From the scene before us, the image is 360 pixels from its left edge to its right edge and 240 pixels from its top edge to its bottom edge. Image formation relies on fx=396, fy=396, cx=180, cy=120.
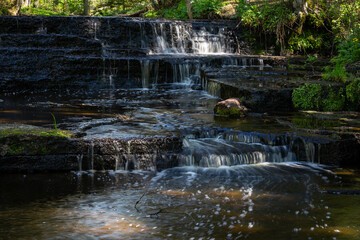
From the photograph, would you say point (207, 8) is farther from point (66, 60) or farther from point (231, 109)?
point (231, 109)

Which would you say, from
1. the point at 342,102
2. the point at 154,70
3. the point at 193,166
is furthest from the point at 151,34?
the point at 193,166

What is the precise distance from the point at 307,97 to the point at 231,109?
1920mm

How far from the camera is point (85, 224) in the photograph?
402 centimetres

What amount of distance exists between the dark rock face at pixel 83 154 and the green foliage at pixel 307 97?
13.2 ft

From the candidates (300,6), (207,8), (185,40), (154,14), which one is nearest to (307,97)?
(300,6)

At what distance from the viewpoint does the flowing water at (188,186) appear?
12.9 feet

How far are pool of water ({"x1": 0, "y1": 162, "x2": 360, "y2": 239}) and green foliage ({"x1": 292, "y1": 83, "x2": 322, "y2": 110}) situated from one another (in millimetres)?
3109

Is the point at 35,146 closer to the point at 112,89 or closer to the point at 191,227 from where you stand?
the point at 191,227

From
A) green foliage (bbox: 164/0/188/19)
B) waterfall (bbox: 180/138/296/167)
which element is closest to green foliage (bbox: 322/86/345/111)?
waterfall (bbox: 180/138/296/167)

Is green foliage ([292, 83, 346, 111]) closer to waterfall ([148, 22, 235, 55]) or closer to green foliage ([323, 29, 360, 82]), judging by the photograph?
green foliage ([323, 29, 360, 82])

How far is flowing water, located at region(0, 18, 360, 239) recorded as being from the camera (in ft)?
12.9

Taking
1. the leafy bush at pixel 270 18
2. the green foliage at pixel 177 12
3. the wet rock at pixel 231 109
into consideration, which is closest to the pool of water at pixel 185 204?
the wet rock at pixel 231 109

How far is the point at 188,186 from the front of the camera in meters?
5.22

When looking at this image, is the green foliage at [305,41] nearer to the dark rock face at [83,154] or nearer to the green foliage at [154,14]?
the green foliage at [154,14]
